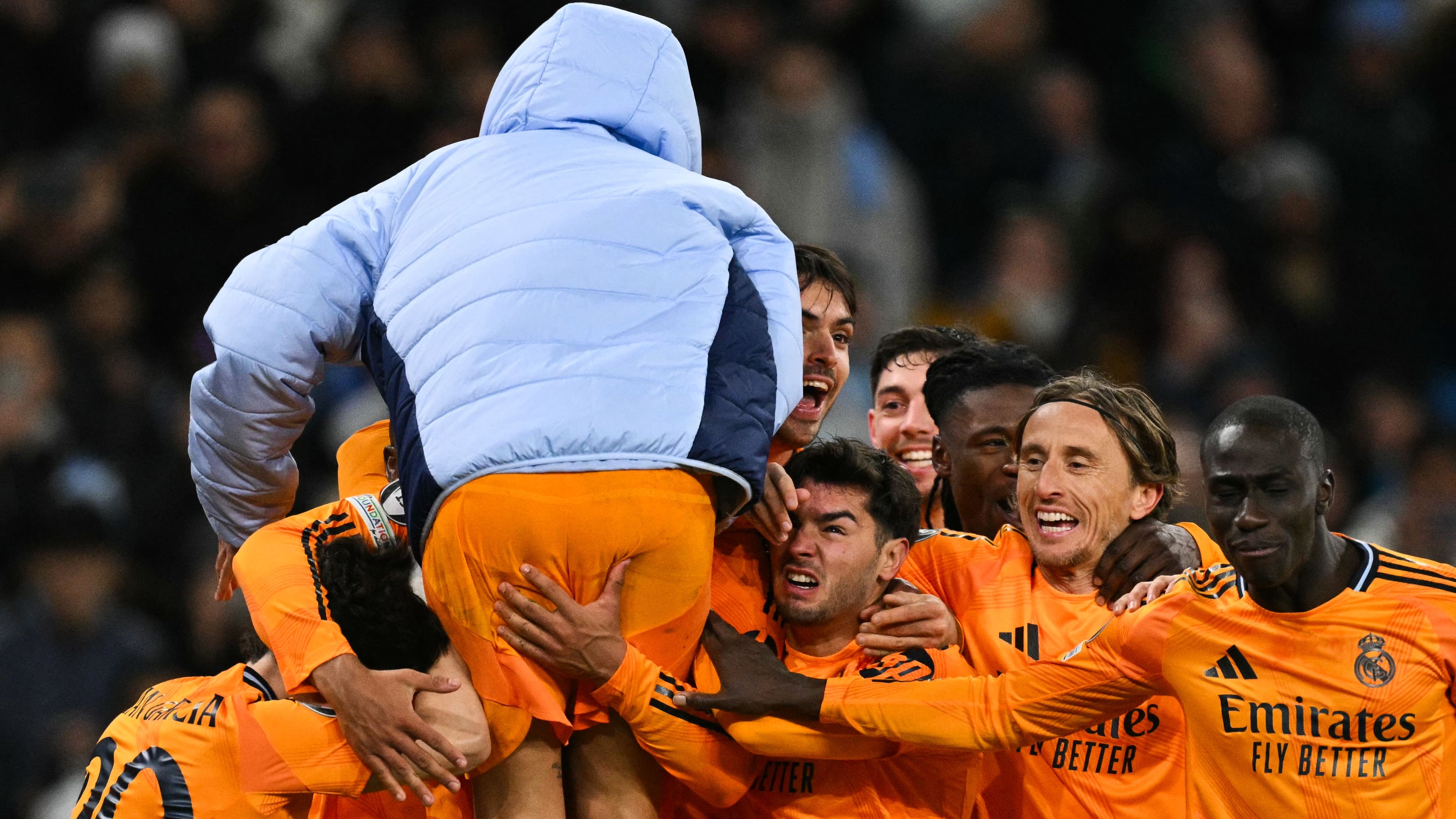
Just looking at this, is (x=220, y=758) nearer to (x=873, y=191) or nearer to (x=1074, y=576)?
(x=1074, y=576)

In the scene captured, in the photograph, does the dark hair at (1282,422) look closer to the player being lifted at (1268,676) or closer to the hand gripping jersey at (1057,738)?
the player being lifted at (1268,676)

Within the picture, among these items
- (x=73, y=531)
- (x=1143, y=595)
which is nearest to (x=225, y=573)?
(x=1143, y=595)

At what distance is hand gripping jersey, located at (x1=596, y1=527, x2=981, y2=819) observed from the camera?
3479mm

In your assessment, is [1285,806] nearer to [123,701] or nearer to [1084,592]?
[1084,592]

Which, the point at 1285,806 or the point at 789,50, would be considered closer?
the point at 1285,806

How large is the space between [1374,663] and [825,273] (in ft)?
4.88

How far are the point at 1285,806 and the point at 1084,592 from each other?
2.49ft

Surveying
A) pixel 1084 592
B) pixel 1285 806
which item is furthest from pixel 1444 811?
pixel 1084 592

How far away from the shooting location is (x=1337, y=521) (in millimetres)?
7414

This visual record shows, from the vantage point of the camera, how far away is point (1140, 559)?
12.9 ft

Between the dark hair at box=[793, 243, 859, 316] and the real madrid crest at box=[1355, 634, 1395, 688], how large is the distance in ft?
4.59

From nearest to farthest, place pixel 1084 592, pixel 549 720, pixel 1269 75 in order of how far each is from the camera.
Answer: pixel 549 720, pixel 1084 592, pixel 1269 75

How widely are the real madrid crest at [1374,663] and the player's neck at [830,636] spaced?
1.01 metres

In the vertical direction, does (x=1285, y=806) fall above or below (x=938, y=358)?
below
